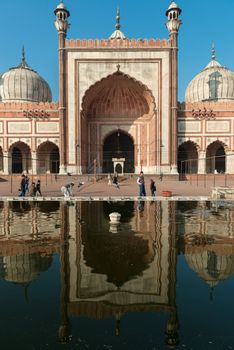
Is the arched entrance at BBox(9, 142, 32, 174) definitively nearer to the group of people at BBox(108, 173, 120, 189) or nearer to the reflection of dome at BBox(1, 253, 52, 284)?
the group of people at BBox(108, 173, 120, 189)

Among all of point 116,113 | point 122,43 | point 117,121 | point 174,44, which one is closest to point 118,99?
point 116,113

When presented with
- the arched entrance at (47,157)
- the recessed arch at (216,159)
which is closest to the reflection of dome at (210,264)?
the arched entrance at (47,157)

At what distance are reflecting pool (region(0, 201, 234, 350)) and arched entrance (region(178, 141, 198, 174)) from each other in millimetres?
25087

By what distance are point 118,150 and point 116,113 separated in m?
4.40

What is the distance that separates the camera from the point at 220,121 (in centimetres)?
2917

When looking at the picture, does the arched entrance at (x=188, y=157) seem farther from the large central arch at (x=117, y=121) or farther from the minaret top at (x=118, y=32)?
the minaret top at (x=118, y=32)

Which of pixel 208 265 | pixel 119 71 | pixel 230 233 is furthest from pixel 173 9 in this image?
pixel 208 265

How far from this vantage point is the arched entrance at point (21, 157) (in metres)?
31.3

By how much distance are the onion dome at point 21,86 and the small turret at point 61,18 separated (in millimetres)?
9695

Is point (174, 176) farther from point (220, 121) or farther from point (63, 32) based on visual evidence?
point (63, 32)

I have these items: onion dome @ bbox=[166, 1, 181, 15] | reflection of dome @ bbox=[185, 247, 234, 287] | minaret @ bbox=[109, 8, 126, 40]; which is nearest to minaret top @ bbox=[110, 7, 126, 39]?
minaret @ bbox=[109, 8, 126, 40]

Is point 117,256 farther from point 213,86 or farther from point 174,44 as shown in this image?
point 213,86

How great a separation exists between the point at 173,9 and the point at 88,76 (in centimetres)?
1033

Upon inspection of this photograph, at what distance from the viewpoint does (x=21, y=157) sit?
31.8 meters
